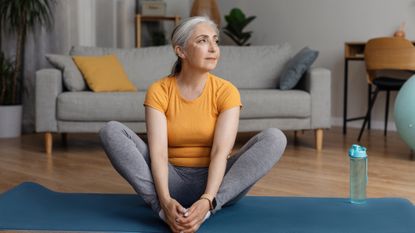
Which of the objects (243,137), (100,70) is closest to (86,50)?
(100,70)

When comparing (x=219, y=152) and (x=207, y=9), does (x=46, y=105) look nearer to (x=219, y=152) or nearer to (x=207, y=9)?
(x=219, y=152)

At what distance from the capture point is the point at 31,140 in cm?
507

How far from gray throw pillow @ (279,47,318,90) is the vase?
189 centimetres

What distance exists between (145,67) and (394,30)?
7.41 ft

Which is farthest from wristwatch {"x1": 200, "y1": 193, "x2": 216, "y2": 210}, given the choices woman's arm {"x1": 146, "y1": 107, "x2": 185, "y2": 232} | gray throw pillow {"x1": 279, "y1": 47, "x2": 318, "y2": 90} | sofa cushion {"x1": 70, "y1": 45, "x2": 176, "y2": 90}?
sofa cushion {"x1": 70, "y1": 45, "x2": 176, "y2": 90}

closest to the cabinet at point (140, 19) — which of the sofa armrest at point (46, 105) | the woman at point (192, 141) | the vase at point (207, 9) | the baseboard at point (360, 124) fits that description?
the vase at point (207, 9)

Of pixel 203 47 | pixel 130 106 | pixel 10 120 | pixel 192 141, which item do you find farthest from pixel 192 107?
pixel 10 120

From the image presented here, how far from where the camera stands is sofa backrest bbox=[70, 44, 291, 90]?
16.3ft

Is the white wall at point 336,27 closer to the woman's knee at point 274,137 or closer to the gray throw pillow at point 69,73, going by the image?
the gray throw pillow at point 69,73

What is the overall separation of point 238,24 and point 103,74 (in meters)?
2.10

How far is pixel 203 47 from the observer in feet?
7.30

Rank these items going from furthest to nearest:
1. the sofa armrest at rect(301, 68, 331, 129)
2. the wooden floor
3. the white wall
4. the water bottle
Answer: the white wall → the sofa armrest at rect(301, 68, 331, 129) → the wooden floor → the water bottle

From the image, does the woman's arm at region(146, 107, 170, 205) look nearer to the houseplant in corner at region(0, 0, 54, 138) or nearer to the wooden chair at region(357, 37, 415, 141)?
the wooden chair at region(357, 37, 415, 141)

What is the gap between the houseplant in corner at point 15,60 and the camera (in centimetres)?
520
